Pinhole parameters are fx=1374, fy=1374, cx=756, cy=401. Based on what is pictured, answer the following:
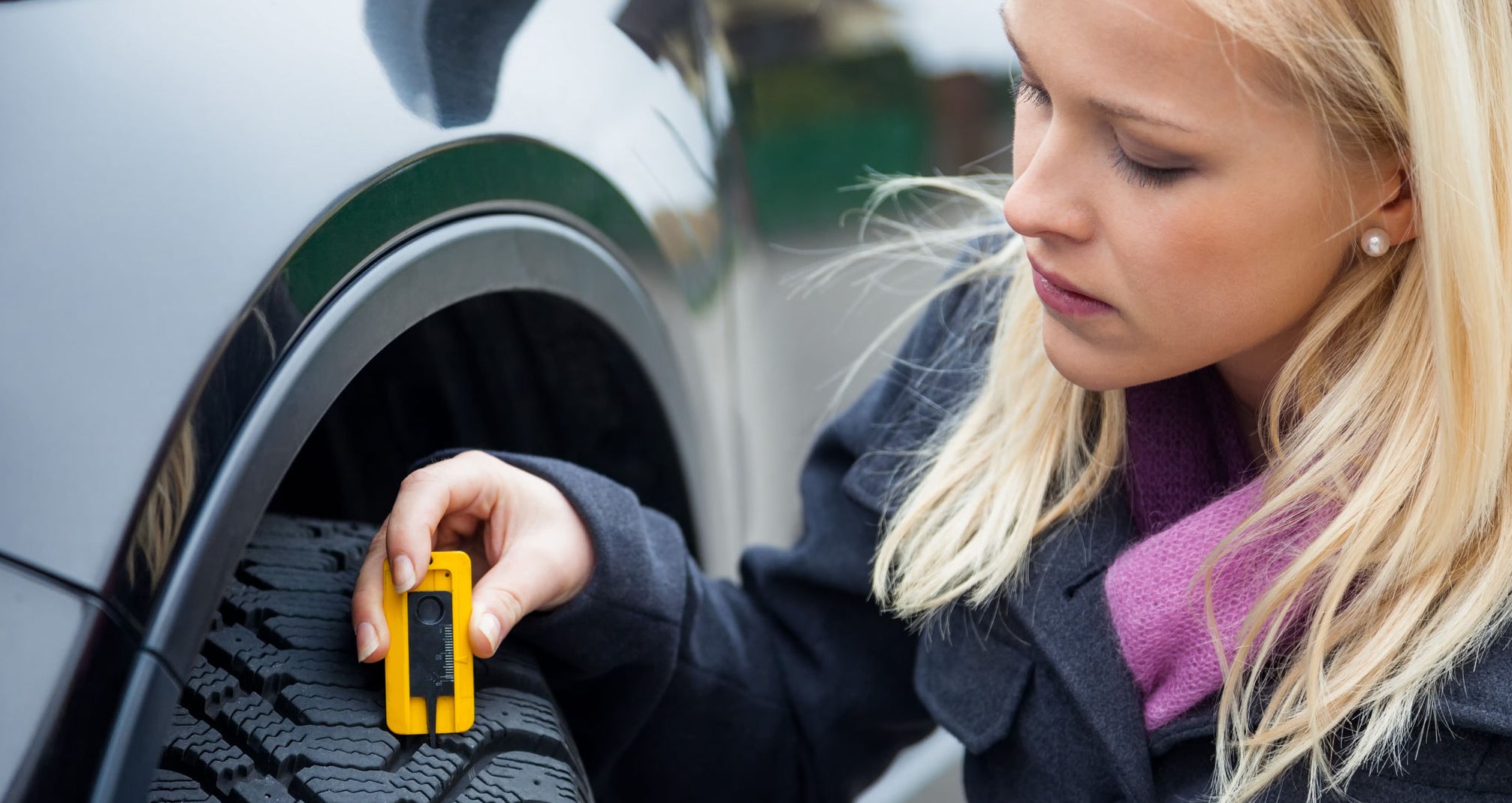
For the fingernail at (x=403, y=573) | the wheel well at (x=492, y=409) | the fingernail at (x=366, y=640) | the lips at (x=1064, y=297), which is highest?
the wheel well at (x=492, y=409)

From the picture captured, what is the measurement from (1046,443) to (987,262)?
8.3 inches

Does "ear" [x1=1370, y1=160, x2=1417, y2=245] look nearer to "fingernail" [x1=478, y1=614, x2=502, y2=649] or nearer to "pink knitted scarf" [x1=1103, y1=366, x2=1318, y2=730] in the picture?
"pink knitted scarf" [x1=1103, y1=366, x2=1318, y2=730]

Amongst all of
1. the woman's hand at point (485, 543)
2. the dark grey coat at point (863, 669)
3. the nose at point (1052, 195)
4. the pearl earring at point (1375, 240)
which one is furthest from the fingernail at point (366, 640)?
the pearl earring at point (1375, 240)

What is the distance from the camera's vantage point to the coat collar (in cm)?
117

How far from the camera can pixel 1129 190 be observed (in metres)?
1.00

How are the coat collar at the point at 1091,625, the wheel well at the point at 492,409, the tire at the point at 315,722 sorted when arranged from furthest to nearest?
the wheel well at the point at 492,409 → the coat collar at the point at 1091,625 → the tire at the point at 315,722

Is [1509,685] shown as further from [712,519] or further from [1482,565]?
[712,519]

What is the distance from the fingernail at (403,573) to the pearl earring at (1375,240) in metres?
0.75

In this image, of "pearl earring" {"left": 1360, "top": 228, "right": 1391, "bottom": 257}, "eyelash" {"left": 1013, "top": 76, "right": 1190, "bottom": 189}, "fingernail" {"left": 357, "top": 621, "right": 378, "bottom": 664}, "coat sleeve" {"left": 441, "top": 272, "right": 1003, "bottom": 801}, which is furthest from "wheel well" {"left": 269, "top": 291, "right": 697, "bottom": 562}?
"pearl earring" {"left": 1360, "top": 228, "right": 1391, "bottom": 257}

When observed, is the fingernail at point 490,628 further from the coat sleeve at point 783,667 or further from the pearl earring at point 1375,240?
the pearl earring at point 1375,240

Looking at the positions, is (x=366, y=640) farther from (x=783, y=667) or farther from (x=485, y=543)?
(x=783, y=667)

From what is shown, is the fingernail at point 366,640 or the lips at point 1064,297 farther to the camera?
the lips at point 1064,297

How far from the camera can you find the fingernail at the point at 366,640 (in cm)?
96

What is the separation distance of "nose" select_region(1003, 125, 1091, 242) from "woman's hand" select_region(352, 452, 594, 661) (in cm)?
45
